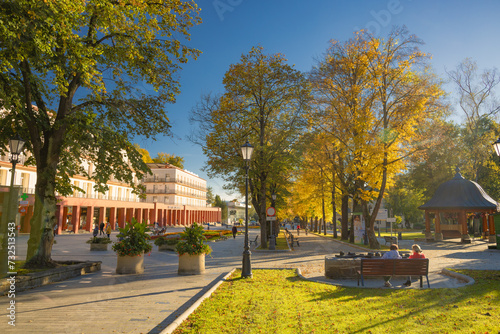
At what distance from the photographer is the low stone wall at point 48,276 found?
8734 mm

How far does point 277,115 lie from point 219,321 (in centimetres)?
2129

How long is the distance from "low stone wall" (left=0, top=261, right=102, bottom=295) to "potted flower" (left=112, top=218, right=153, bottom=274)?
46.2 inches

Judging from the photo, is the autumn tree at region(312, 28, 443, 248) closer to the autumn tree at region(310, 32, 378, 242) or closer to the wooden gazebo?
the autumn tree at region(310, 32, 378, 242)

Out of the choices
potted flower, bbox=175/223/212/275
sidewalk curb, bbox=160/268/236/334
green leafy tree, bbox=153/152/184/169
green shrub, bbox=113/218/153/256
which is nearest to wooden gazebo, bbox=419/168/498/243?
potted flower, bbox=175/223/212/275

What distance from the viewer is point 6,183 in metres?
35.0

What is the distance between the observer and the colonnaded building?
37.6m

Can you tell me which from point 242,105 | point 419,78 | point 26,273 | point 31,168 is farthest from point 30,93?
point 31,168

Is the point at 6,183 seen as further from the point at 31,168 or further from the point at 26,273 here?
the point at 26,273

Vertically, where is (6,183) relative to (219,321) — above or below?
above

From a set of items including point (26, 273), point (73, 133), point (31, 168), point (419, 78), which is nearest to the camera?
point (26, 273)

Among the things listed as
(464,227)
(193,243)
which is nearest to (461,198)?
(464,227)

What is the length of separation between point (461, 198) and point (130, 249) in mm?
31716

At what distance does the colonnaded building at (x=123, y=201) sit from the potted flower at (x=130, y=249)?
4.10 m

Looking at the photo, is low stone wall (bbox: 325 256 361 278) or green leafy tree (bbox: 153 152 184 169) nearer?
low stone wall (bbox: 325 256 361 278)
